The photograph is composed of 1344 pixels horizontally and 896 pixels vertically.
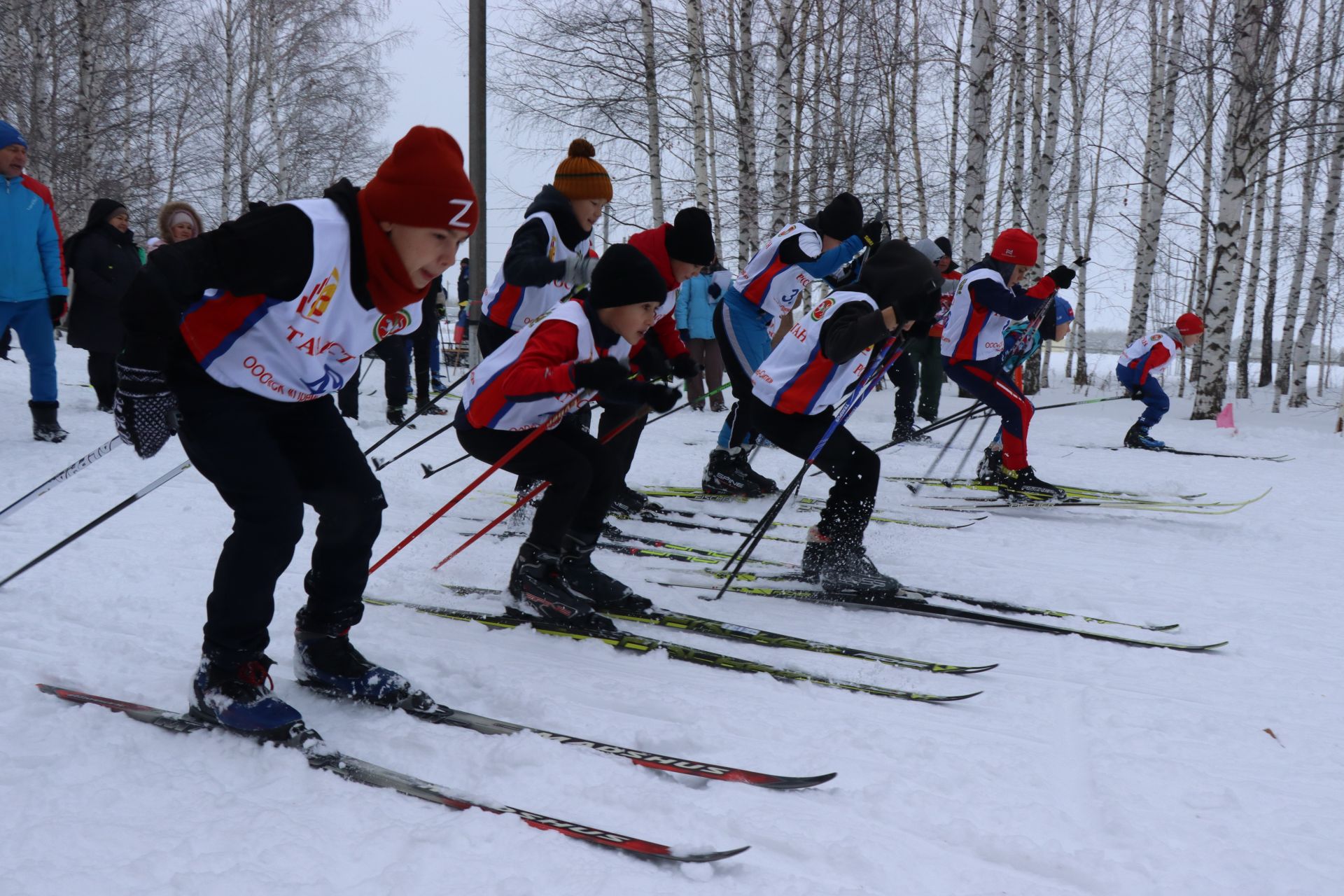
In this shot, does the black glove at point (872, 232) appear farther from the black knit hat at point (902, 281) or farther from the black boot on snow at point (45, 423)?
the black boot on snow at point (45, 423)

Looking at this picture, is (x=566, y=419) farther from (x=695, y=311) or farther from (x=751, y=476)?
(x=695, y=311)

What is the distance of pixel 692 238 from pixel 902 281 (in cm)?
99

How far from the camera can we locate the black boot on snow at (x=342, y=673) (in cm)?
236

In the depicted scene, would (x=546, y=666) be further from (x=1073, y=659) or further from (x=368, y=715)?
(x=1073, y=659)

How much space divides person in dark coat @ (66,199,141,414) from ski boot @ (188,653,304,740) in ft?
15.5

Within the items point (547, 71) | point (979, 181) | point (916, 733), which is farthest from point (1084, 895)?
point (547, 71)

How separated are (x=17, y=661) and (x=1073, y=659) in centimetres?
324

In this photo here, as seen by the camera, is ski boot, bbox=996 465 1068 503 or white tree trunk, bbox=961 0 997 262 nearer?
ski boot, bbox=996 465 1068 503

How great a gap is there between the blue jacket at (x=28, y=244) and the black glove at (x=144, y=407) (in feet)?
13.5

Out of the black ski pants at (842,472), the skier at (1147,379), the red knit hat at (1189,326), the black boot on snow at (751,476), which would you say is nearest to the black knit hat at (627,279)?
the black ski pants at (842,472)

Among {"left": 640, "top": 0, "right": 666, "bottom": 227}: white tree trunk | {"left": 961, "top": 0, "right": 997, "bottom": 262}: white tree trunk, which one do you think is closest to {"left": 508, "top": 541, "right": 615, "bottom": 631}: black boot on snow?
{"left": 961, "top": 0, "right": 997, "bottom": 262}: white tree trunk

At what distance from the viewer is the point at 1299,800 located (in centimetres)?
204

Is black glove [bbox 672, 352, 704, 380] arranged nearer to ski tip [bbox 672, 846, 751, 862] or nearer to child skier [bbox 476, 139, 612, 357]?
child skier [bbox 476, 139, 612, 357]

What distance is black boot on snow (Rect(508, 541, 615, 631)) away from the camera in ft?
A: 10.1
